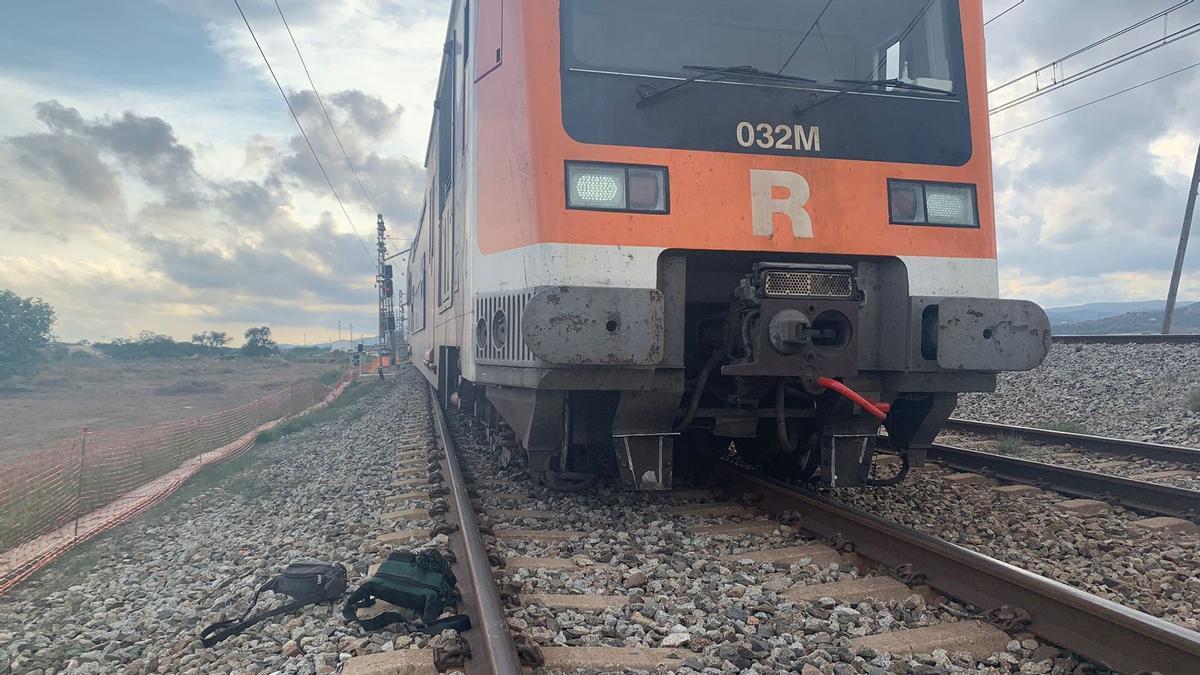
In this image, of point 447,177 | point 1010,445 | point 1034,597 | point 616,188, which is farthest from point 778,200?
point 1010,445

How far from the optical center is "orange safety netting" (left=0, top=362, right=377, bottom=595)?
631cm

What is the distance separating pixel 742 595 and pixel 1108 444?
17.6 feet

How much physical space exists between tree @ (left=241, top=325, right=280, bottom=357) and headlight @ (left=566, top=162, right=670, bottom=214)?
60.0 m

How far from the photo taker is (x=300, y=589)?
11.1 ft

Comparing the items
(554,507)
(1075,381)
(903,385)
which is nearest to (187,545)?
(554,507)

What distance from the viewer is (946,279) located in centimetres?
442

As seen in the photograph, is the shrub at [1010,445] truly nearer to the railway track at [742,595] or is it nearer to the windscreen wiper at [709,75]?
the railway track at [742,595]

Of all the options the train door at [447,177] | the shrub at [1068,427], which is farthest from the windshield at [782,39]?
the shrub at [1068,427]

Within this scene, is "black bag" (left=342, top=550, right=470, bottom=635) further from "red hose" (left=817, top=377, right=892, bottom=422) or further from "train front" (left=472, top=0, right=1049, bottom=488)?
"red hose" (left=817, top=377, right=892, bottom=422)

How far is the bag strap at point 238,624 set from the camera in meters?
3.18

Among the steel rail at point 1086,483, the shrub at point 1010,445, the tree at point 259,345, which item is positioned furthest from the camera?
the tree at point 259,345

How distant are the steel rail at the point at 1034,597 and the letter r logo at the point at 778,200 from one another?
1464mm

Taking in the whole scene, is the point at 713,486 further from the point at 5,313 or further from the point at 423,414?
the point at 5,313

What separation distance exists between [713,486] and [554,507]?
3.67 feet
